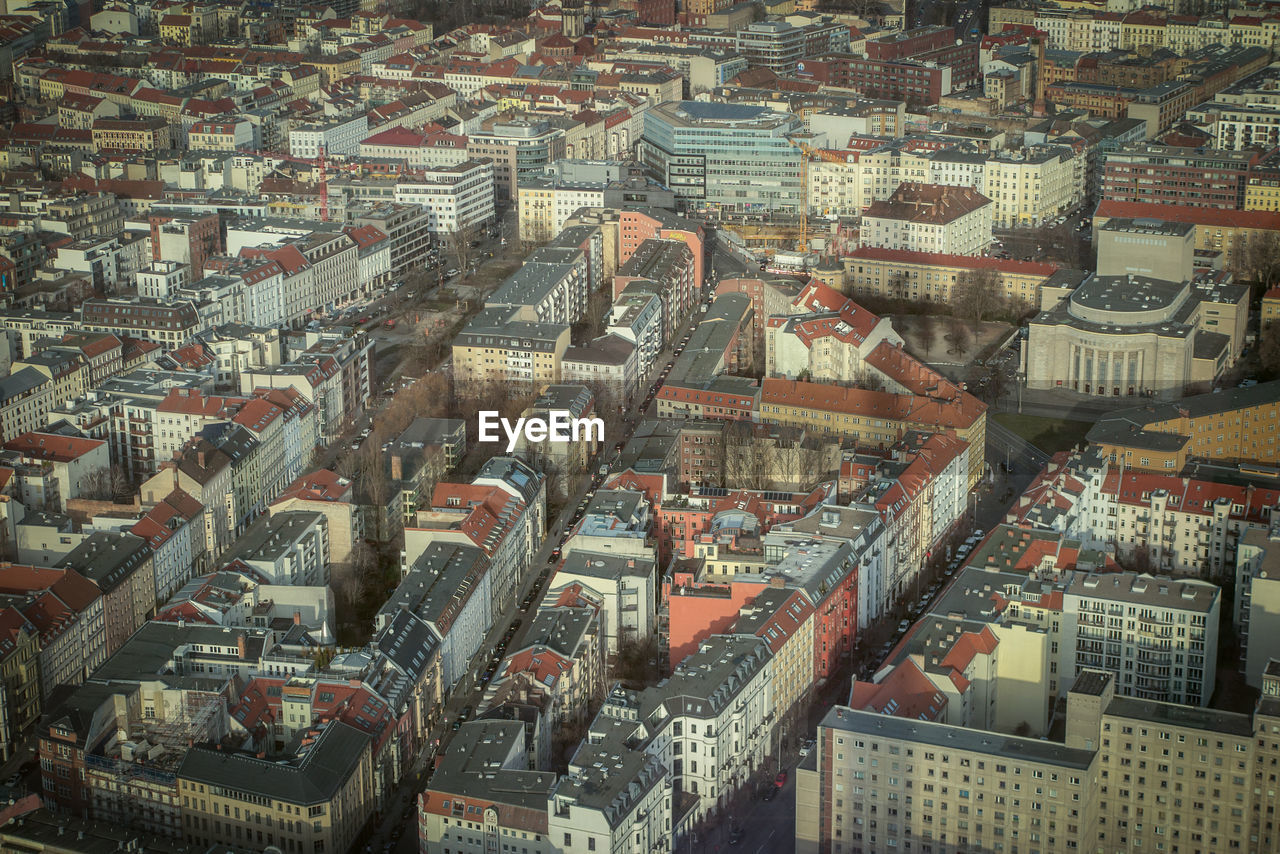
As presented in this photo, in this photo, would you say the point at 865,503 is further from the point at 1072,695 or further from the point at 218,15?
the point at 218,15

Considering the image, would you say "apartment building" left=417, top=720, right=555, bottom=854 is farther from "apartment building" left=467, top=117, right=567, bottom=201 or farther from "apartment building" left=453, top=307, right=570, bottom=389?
"apartment building" left=467, top=117, right=567, bottom=201

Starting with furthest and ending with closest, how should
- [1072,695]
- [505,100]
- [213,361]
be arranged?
[505,100]
[213,361]
[1072,695]

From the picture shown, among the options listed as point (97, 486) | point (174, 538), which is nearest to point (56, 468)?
point (97, 486)

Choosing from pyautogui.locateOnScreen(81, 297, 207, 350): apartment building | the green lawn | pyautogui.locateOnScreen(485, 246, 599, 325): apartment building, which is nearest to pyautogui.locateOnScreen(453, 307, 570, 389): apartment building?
pyautogui.locateOnScreen(485, 246, 599, 325): apartment building

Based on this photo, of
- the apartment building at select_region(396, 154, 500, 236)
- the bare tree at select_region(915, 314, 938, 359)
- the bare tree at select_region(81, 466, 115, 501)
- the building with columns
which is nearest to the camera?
the bare tree at select_region(81, 466, 115, 501)

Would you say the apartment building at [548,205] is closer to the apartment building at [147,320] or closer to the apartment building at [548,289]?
the apartment building at [548,289]

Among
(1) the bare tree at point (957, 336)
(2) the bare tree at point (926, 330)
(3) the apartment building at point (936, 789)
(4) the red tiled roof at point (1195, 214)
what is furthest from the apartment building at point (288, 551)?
(4) the red tiled roof at point (1195, 214)

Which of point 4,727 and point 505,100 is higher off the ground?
point 505,100

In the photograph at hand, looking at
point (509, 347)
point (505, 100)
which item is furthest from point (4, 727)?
point (505, 100)
